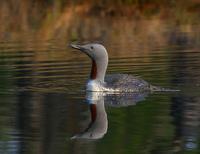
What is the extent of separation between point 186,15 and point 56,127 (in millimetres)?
19019

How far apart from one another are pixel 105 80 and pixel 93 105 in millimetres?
1546

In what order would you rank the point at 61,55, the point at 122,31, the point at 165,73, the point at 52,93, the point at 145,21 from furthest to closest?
the point at 145,21 → the point at 122,31 → the point at 61,55 → the point at 165,73 → the point at 52,93

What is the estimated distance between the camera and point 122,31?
24188 millimetres

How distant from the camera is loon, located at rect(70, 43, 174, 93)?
43.8ft

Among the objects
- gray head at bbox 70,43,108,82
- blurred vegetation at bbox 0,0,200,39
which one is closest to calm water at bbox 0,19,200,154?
gray head at bbox 70,43,108,82

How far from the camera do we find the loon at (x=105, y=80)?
13336mm

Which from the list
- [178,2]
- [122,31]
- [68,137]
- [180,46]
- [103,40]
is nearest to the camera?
[68,137]

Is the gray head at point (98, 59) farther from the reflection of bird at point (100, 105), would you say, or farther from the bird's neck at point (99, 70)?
the reflection of bird at point (100, 105)

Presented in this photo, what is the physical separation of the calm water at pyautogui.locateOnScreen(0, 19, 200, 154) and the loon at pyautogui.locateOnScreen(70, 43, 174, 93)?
0.68 ft

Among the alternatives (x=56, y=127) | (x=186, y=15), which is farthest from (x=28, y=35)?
(x=56, y=127)

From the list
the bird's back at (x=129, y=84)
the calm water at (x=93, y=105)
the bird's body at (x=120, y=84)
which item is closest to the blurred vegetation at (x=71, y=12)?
the calm water at (x=93, y=105)

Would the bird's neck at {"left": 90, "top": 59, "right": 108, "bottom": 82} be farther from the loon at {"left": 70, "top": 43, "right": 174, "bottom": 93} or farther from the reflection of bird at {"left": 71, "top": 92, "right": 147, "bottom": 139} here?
the reflection of bird at {"left": 71, "top": 92, "right": 147, "bottom": 139}

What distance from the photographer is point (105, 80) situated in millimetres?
13750

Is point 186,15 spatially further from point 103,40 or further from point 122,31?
point 103,40
